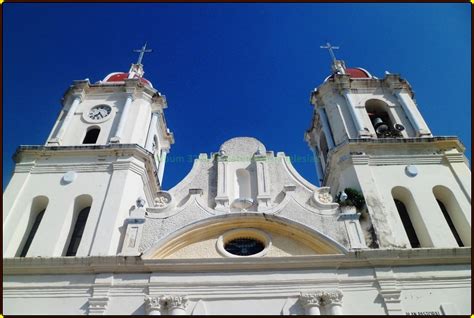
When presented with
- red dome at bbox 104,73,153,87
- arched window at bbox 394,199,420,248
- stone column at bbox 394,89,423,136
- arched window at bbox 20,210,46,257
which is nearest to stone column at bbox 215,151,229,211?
arched window at bbox 394,199,420,248

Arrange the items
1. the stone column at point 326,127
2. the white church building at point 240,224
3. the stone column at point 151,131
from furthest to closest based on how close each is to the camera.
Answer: the stone column at point 151,131 → the stone column at point 326,127 → the white church building at point 240,224

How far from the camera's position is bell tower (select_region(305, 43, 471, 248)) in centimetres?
1407

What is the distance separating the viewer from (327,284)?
11859mm

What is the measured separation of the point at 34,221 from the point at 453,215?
1464 centimetres

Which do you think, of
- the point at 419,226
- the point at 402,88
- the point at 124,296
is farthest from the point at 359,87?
the point at 124,296

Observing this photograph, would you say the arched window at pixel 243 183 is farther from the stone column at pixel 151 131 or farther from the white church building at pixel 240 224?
the stone column at pixel 151 131

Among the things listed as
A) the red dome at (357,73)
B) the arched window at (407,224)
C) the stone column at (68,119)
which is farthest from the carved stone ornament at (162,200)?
the red dome at (357,73)

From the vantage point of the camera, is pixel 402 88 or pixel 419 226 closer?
pixel 419 226

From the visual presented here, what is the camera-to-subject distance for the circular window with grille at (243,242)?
43.1 ft

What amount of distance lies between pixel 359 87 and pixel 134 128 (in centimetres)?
1067

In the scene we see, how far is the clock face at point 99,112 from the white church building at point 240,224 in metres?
0.07

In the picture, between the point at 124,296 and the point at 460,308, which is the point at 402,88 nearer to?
the point at 460,308

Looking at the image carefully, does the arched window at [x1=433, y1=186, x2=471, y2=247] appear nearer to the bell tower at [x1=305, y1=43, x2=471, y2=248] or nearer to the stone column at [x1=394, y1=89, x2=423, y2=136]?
the bell tower at [x1=305, y1=43, x2=471, y2=248]

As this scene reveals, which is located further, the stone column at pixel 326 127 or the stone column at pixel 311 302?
the stone column at pixel 326 127
